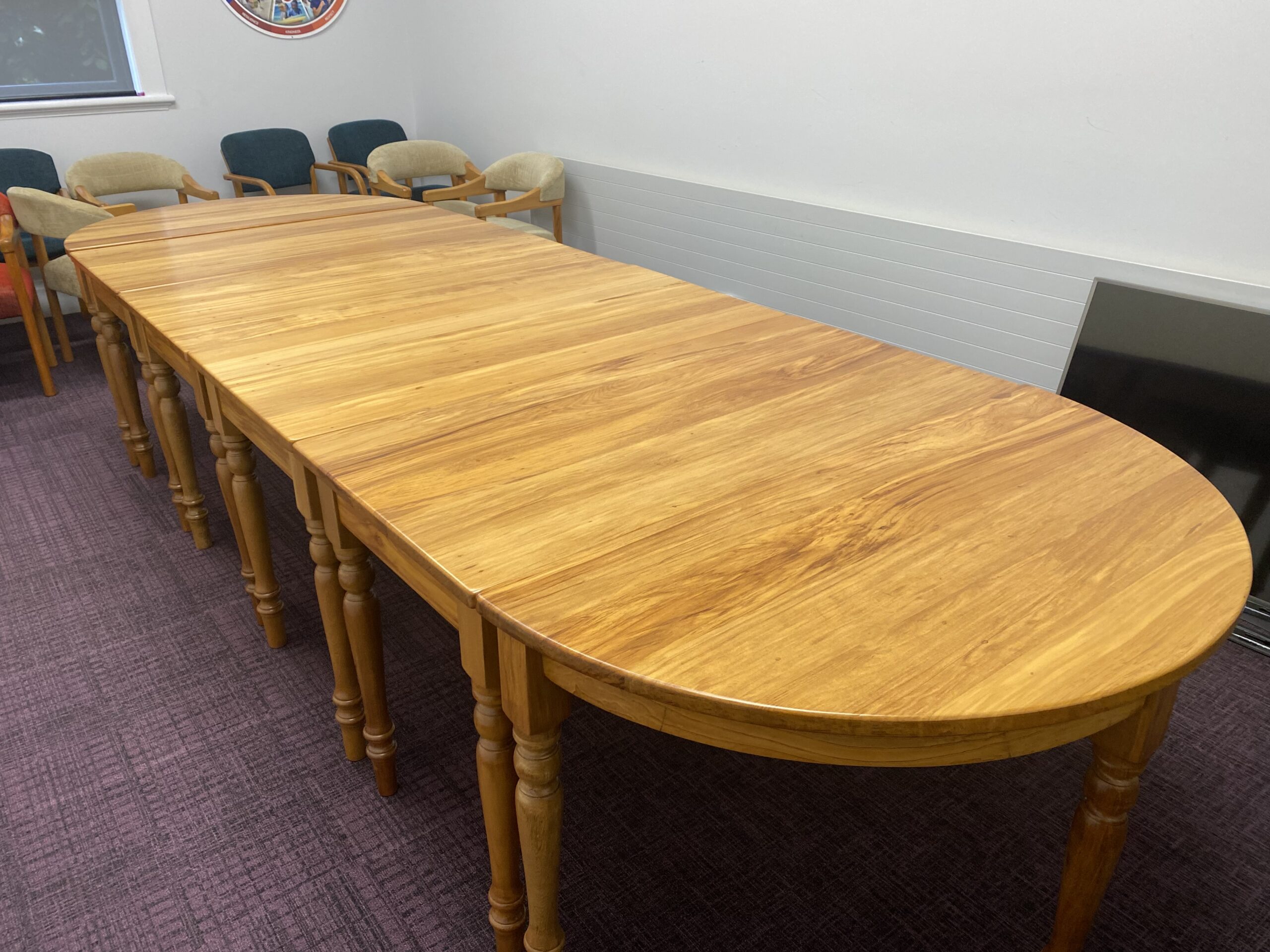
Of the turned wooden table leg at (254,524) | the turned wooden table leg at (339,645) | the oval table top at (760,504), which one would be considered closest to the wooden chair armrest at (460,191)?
the oval table top at (760,504)

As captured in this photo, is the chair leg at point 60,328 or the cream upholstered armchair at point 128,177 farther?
the cream upholstered armchair at point 128,177

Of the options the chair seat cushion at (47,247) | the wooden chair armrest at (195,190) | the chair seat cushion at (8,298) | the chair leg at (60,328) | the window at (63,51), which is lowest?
the chair leg at (60,328)

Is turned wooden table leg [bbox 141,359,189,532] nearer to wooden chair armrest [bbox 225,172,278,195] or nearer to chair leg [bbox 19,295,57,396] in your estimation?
chair leg [bbox 19,295,57,396]

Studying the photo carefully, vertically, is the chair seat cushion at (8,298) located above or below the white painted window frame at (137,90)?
below

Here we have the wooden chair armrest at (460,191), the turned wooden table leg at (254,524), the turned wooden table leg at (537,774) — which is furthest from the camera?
the wooden chair armrest at (460,191)

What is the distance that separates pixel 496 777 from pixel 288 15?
193 inches

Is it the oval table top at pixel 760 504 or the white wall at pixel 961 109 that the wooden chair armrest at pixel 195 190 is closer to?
the white wall at pixel 961 109

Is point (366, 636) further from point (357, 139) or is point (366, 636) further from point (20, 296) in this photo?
point (357, 139)

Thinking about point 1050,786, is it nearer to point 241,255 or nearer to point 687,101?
point 241,255

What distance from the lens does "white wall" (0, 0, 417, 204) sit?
4.30m

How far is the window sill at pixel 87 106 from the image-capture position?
13.3ft

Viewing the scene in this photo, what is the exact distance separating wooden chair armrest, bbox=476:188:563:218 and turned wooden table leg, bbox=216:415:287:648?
7.23 ft

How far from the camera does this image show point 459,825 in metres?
1.59

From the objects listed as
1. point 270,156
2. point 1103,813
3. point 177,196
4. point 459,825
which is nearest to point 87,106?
point 177,196
